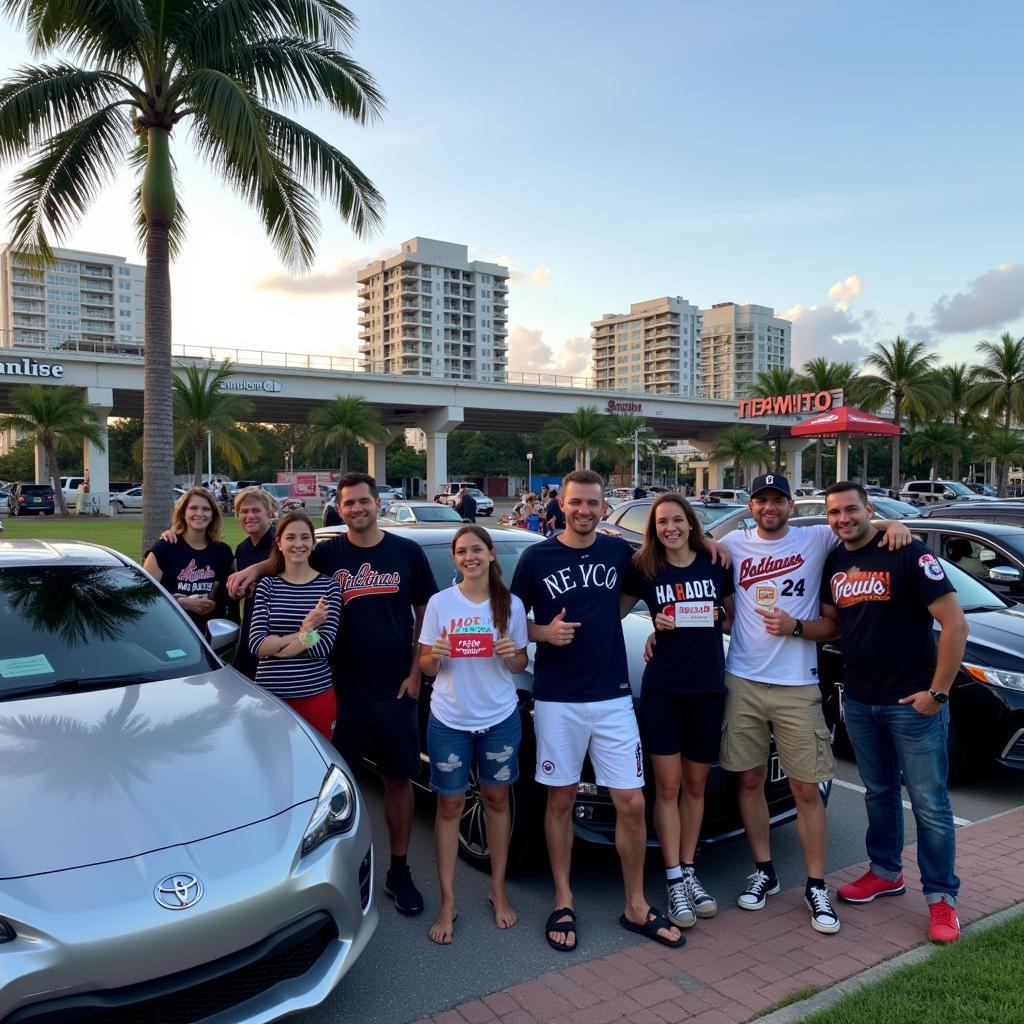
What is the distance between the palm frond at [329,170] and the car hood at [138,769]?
9903mm

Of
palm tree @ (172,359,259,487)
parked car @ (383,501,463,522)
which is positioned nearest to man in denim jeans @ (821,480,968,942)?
parked car @ (383,501,463,522)

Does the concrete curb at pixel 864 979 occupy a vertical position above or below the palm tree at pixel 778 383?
below

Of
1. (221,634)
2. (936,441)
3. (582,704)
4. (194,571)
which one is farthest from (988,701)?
(936,441)

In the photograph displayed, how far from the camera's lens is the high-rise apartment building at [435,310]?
412ft

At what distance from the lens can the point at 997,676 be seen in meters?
5.08

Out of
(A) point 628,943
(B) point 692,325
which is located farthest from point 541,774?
(B) point 692,325

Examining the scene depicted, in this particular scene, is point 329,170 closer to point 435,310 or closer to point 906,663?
point 906,663

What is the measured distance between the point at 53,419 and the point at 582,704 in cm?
3845

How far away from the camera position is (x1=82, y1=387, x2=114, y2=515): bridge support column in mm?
38031

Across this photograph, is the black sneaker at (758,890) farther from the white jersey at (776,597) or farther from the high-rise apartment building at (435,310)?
the high-rise apartment building at (435,310)

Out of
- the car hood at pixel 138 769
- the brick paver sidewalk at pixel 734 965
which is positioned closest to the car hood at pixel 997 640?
the brick paver sidewalk at pixel 734 965

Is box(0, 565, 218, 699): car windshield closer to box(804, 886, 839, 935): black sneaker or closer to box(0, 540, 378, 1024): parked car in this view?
box(0, 540, 378, 1024): parked car

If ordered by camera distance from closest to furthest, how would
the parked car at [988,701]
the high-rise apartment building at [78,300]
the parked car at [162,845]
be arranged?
the parked car at [162,845], the parked car at [988,701], the high-rise apartment building at [78,300]

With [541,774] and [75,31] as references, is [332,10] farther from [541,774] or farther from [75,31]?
[541,774]
